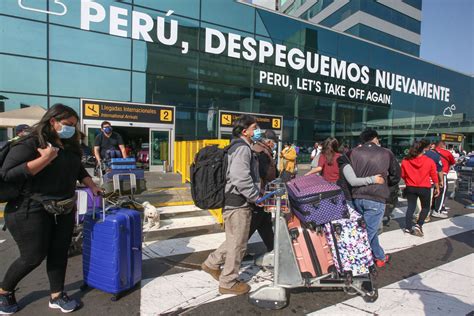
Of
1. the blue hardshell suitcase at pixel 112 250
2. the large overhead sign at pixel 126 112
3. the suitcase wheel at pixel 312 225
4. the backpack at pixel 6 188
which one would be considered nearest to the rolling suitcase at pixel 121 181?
the blue hardshell suitcase at pixel 112 250

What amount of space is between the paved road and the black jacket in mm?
1000

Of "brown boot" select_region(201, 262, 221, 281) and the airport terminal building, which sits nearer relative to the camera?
"brown boot" select_region(201, 262, 221, 281)

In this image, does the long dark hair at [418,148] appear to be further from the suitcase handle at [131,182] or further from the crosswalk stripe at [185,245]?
the suitcase handle at [131,182]

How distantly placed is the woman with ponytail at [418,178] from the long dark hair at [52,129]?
530 cm

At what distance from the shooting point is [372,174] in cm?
369

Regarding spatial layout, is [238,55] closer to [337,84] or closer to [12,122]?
[337,84]

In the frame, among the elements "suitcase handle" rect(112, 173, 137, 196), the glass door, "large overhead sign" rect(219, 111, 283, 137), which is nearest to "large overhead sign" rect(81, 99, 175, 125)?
the glass door

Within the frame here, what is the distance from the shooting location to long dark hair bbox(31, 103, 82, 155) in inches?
98.8

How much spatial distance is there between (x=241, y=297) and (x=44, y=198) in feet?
6.76

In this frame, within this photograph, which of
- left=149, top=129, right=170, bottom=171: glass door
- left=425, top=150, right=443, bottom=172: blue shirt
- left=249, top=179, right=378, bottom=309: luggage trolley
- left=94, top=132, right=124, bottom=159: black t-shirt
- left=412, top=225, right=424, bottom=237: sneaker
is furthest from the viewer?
left=149, top=129, right=170, bottom=171: glass door

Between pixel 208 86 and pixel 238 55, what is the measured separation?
9.04ft

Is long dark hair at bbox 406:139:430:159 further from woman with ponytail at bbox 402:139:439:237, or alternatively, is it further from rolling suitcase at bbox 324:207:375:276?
rolling suitcase at bbox 324:207:375:276

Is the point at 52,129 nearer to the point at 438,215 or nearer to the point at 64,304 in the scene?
the point at 64,304

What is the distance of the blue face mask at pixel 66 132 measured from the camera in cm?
264
